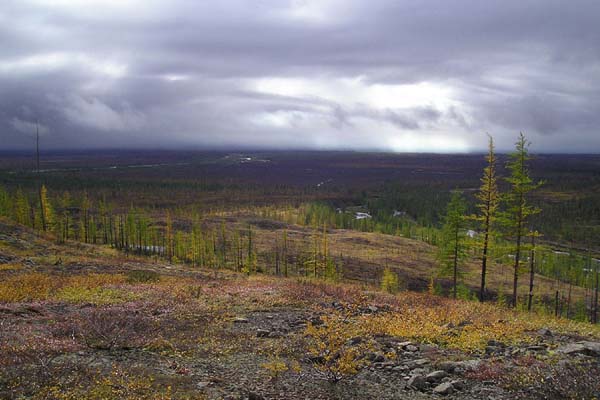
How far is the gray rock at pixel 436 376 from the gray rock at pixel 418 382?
0.22 m

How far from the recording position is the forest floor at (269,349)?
10.9m

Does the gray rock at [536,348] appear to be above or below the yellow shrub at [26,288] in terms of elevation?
above

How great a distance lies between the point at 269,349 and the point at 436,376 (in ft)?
19.9

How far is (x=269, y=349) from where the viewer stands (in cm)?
1485

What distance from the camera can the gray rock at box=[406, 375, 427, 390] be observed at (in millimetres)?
11570

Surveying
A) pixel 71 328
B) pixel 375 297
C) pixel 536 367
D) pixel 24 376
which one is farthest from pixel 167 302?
pixel 536 367

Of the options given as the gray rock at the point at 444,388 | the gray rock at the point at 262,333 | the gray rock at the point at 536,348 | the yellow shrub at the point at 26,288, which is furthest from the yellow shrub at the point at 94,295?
the gray rock at the point at 536,348

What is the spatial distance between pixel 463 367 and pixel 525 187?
22278 millimetres

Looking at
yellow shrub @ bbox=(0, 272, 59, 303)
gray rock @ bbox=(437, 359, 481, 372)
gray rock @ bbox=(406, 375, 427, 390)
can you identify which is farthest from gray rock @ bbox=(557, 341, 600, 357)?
yellow shrub @ bbox=(0, 272, 59, 303)

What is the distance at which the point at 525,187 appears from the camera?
30.4 meters

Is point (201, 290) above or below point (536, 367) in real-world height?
below

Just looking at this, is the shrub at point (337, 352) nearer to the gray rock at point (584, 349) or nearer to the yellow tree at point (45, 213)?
the gray rock at point (584, 349)

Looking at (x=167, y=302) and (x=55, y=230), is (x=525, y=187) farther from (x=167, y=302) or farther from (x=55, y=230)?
(x=55, y=230)

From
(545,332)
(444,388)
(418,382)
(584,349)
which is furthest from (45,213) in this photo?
(584,349)
